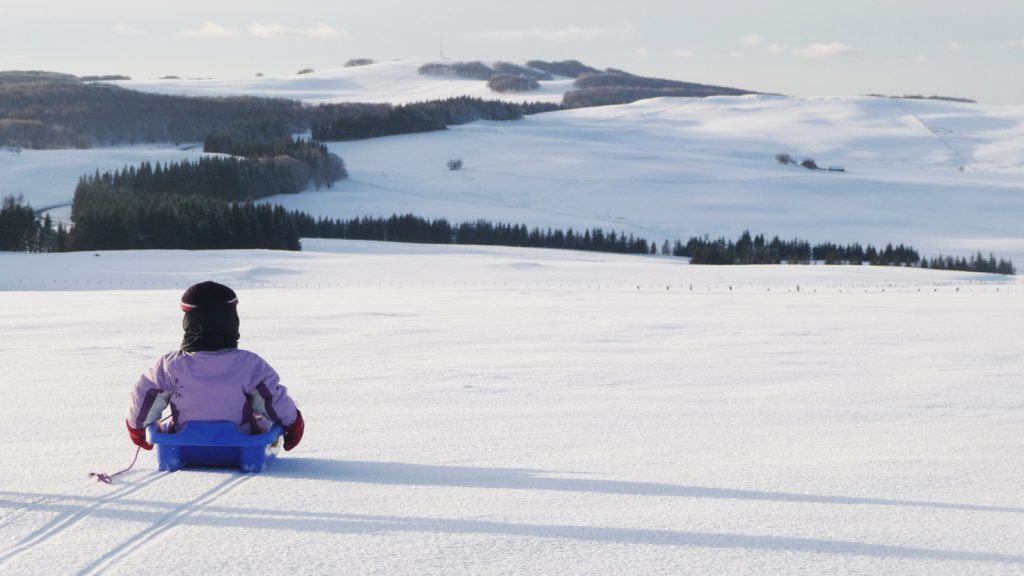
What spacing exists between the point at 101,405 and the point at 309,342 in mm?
4619

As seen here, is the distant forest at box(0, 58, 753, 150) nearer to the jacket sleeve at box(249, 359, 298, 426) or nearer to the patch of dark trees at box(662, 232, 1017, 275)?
the patch of dark trees at box(662, 232, 1017, 275)

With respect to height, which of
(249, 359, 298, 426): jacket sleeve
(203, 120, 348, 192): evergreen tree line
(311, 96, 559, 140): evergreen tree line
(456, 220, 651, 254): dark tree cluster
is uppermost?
(311, 96, 559, 140): evergreen tree line

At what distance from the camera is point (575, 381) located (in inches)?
398

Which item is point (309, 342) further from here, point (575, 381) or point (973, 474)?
point (973, 474)

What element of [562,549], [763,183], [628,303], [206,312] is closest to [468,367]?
[206,312]

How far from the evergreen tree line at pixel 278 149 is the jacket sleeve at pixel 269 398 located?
90185 millimetres

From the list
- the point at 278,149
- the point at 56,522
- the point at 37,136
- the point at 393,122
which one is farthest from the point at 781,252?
the point at 37,136

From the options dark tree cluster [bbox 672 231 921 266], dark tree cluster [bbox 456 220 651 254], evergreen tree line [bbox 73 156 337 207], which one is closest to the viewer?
dark tree cluster [bbox 672 231 921 266]

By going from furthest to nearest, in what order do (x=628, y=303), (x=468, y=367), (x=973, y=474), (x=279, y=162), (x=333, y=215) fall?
(x=279, y=162) → (x=333, y=215) → (x=628, y=303) → (x=468, y=367) → (x=973, y=474)

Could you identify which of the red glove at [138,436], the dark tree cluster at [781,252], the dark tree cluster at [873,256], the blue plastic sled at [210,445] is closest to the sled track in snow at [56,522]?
the blue plastic sled at [210,445]

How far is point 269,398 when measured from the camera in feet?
21.4

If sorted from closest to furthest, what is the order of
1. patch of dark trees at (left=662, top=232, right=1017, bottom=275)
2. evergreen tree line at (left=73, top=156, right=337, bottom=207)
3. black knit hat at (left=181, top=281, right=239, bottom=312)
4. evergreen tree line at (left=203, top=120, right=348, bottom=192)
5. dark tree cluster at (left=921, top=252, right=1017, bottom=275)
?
black knit hat at (left=181, top=281, right=239, bottom=312)
dark tree cluster at (left=921, top=252, right=1017, bottom=275)
patch of dark trees at (left=662, top=232, right=1017, bottom=275)
evergreen tree line at (left=73, top=156, right=337, bottom=207)
evergreen tree line at (left=203, top=120, right=348, bottom=192)

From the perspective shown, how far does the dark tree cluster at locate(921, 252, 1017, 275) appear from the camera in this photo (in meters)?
59.1

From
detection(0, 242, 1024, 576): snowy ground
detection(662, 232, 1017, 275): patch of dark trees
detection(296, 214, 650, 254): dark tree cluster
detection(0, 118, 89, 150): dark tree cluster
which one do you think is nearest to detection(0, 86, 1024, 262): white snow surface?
detection(296, 214, 650, 254): dark tree cluster
